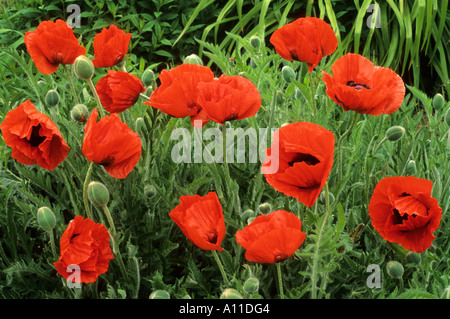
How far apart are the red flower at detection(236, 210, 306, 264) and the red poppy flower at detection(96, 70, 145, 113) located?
0.31 meters

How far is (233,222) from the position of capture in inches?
28.2

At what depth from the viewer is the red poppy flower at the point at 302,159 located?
1.85ft

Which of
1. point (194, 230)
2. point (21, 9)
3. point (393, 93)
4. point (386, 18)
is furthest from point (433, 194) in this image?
point (21, 9)

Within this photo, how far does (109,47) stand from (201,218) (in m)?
0.40

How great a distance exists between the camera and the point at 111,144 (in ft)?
2.06

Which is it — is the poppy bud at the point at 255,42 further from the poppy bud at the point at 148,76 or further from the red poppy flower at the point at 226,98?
the red poppy flower at the point at 226,98

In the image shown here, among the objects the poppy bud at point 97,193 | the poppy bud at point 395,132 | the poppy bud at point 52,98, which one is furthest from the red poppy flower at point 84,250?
the poppy bud at point 395,132

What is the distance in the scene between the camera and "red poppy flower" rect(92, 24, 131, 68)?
862 millimetres

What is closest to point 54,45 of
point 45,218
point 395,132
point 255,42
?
point 45,218

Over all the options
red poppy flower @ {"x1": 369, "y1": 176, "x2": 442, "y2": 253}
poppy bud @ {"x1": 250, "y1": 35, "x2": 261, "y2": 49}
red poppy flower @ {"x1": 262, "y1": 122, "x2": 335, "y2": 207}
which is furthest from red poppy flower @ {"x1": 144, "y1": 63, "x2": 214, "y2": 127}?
poppy bud @ {"x1": 250, "y1": 35, "x2": 261, "y2": 49}

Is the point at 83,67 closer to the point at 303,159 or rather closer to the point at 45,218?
the point at 45,218

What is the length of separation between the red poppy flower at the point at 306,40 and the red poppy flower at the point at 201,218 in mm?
322

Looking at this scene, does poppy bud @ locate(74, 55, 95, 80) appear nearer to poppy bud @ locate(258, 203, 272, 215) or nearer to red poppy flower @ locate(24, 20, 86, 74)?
red poppy flower @ locate(24, 20, 86, 74)
